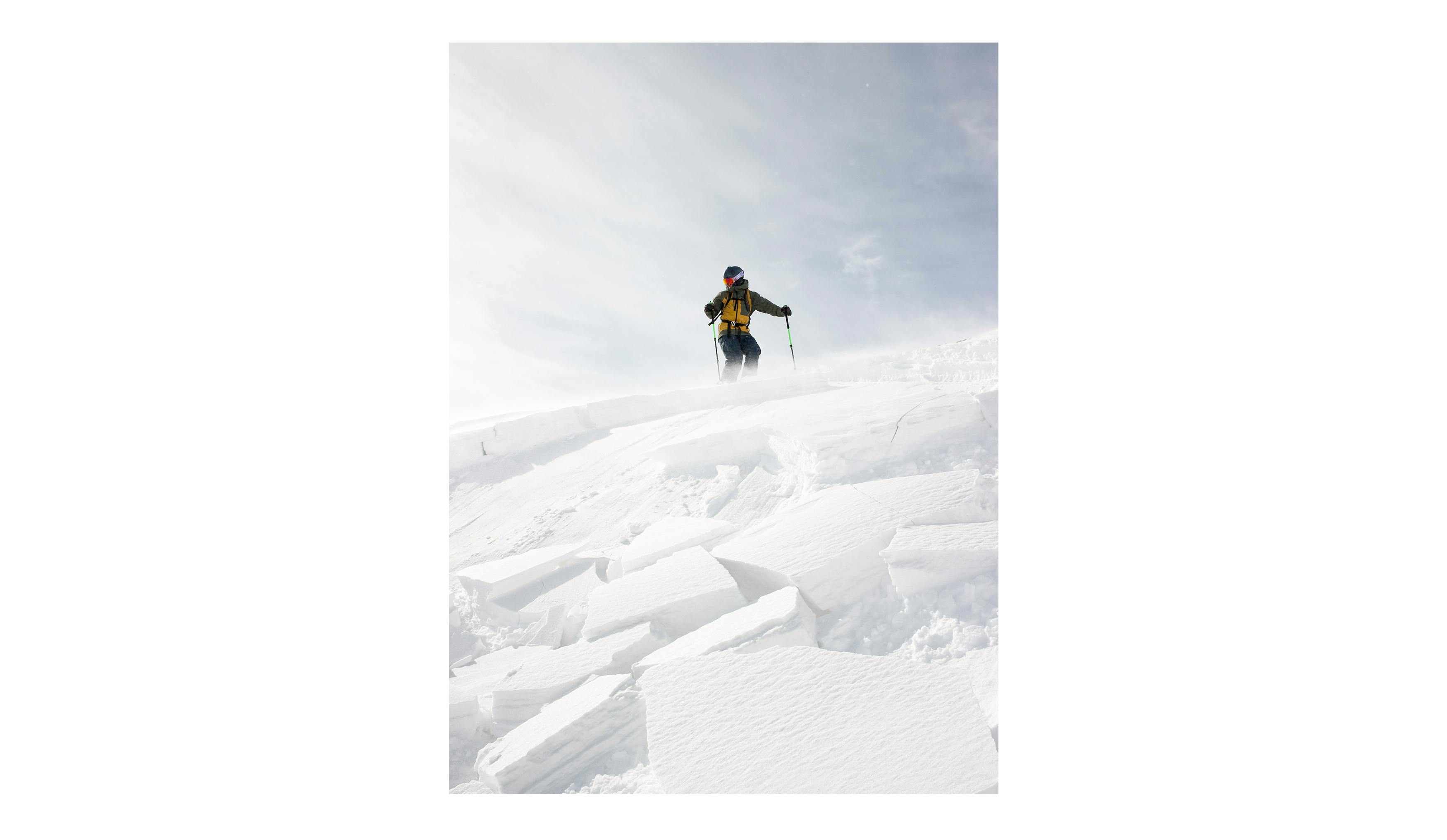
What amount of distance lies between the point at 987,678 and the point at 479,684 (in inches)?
73.1

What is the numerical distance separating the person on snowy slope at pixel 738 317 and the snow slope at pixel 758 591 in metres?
0.95

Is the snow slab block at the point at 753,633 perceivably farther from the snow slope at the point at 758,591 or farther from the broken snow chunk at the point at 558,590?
the broken snow chunk at the point at 558,590

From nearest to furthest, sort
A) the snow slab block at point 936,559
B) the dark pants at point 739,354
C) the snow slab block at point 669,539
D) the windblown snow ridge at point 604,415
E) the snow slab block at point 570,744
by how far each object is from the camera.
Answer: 1. the snow slab block at point 570,744
2. the snow slab block at point 936,559
3. the snow slab block at point 669,539
4. the windblown snow ridge at point 604,415
5. the dark pants at point 739,354

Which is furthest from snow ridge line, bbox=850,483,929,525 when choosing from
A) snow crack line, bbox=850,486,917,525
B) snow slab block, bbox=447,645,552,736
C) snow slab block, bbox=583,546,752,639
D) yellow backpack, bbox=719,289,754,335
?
yellow backpack, bbox=719,289,754,335

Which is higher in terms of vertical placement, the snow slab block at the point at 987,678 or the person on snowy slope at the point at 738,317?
the person on snowy slope at the point at 738,317

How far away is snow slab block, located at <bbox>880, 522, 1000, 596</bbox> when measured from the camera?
209 centimetres

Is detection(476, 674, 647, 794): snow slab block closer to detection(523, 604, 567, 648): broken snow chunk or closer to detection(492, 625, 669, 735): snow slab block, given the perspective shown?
detection(492, 625, 669, 735): snow slab block

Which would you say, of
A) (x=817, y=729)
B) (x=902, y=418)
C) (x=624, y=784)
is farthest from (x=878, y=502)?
(x=624, y=784)

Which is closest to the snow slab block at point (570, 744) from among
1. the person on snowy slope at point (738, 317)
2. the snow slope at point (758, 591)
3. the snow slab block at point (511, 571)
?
the snow slope at point (758, 591)

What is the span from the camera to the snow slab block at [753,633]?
6.43 ft

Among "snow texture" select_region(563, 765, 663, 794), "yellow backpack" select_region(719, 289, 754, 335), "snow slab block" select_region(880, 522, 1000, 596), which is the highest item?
"yellow backpack" select_region(719, 289, 754, 335)

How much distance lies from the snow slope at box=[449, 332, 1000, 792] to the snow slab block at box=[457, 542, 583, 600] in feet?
0.03

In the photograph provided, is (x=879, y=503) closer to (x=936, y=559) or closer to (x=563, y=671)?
(x=936, y=559)

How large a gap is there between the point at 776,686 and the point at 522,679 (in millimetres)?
941
